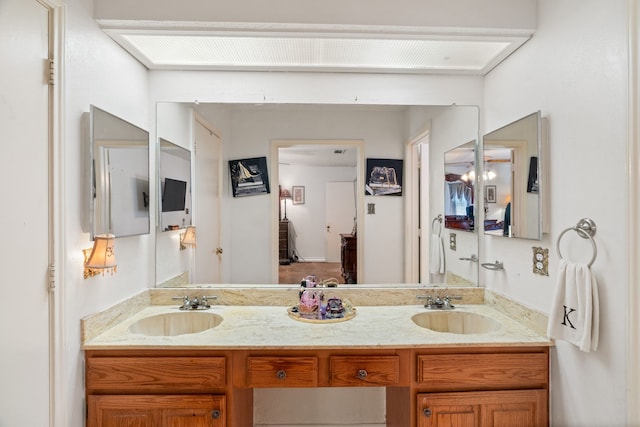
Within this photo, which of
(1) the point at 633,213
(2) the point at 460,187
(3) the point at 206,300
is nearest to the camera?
(1) the point at 633,213

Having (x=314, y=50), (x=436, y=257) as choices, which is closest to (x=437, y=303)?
(x=436, y=257)

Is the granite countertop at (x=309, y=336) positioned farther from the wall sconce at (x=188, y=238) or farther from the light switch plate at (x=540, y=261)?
the wall sconce at (x=188, y=238)

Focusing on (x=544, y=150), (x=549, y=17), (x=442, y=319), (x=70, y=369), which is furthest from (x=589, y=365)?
(x=70, y=369)

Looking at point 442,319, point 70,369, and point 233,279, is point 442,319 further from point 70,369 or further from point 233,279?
point 70,369

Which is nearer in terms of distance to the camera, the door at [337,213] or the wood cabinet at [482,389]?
the wood cabinet at [482,389]

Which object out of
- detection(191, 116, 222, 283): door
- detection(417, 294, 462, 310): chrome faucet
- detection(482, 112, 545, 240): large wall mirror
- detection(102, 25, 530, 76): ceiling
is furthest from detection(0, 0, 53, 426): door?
detection(482, 112, 545, 240): large wall mirror

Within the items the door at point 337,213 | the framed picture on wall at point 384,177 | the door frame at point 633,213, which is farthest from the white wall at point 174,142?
the door frame at point 633,213

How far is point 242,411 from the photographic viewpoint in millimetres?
1751

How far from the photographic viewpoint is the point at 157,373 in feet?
4.81

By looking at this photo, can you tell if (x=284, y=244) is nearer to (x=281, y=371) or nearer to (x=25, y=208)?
(x=281, y=371)

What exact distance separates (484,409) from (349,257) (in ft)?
3.38

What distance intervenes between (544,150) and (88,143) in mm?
1982

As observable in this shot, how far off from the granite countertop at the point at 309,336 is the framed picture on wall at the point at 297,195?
29.4 inches

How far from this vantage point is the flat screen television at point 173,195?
2041 millimetres
